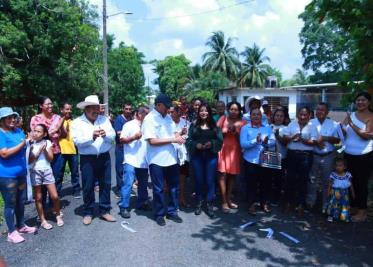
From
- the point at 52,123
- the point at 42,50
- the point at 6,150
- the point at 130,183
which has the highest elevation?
the point at 42,50

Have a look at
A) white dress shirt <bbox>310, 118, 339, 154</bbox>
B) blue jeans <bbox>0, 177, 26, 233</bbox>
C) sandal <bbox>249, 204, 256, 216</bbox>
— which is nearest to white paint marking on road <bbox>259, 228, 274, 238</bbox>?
sandal <bbox>249, 204, 256, 216</bbox>

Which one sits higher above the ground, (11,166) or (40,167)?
(11,166)

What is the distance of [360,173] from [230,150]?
2.01 m

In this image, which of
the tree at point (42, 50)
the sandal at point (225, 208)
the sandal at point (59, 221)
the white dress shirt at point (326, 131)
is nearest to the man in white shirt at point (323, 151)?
the white dress shirt at point (326, 131)

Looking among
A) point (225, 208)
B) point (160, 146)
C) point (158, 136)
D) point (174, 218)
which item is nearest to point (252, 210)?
point (225, 208)

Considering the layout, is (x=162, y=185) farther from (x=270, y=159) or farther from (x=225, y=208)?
(x=270, y=159)

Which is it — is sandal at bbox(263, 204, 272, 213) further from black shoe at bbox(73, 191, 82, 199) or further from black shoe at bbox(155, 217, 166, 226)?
black shoe at bbox(73, 191, 82, 199)

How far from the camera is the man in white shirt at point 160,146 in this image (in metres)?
5.30

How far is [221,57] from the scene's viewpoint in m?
48.1

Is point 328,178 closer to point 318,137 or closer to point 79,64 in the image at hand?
point 318,137

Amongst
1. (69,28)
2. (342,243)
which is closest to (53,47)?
(69,28)

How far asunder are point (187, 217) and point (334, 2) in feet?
12.6

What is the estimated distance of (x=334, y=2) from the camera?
5125mm

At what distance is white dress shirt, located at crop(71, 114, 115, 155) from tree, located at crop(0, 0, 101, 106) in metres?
8.34
